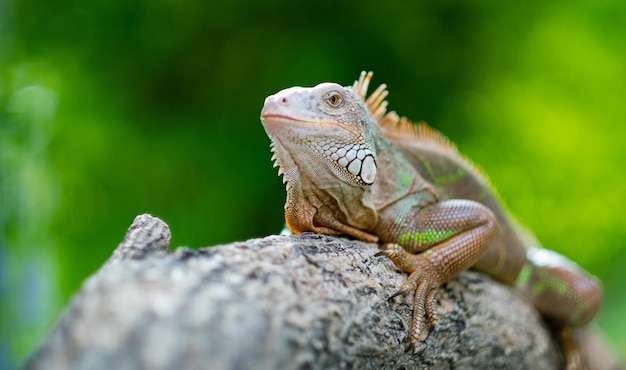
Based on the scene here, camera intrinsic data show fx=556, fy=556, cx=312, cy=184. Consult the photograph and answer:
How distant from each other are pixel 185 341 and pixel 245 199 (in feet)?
24.5

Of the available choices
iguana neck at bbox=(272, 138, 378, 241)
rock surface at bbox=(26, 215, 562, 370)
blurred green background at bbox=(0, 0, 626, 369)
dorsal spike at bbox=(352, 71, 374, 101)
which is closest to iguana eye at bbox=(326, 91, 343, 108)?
iguana neck at bbox=(272, 138, 378, 241)

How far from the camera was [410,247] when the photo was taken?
3.99 m

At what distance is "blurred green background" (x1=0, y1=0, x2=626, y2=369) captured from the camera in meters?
9.49

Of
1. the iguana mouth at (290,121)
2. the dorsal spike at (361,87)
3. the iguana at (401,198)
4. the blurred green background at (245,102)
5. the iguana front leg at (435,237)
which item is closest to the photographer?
the iguana mouth at (290,121)

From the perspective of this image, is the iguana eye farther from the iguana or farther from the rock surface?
the rock surface

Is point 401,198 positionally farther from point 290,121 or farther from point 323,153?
point 290,121

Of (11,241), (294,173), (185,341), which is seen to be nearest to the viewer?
(185,341)

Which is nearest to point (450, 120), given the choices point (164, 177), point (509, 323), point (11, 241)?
point (164, 177)

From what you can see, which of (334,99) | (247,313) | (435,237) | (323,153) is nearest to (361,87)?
(334,99)

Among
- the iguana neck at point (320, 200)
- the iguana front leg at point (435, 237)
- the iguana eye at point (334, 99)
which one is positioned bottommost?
the iguana front leg at point (435, 237)

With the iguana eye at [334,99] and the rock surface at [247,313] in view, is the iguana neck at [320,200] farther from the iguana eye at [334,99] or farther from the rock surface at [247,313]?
the iguana eye at [334,99]

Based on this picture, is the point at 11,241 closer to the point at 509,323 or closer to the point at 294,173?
the point at 294,173

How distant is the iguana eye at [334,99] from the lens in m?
3.52

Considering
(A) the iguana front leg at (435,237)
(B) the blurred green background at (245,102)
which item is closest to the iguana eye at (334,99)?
(A) the iguana front leg at (435,237)
